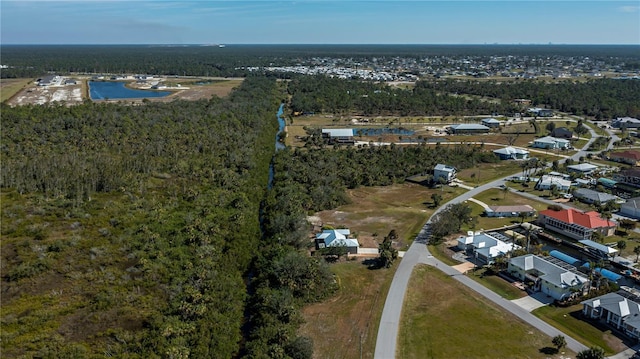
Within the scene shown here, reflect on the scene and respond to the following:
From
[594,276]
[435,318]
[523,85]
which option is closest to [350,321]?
[435,318]

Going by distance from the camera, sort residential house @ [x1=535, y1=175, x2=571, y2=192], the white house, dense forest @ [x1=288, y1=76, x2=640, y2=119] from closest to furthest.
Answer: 1. residential house @ [x1=535, y1=175, x2=571, y2=192]
2. the white house
3. dense forest @ [x1=288, y1=76, x2=640, y2=119]

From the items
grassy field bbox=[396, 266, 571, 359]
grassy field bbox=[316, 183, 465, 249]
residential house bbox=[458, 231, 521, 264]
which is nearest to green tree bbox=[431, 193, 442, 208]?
grassy field bbox=[316, 183, 465, 249]

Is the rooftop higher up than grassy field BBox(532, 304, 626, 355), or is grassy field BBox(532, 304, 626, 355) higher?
the rooftop

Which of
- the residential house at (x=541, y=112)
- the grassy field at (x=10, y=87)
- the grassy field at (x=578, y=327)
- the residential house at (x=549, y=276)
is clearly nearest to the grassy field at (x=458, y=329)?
the grassy field at (x=578, y=327)

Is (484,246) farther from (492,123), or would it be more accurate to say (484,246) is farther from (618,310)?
(492,123)

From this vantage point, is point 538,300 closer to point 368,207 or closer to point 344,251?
point 344,251

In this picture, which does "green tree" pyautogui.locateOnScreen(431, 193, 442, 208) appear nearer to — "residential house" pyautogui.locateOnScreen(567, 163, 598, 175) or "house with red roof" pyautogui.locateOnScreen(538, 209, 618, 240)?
"house with red roof" pyautogui.locateOnScreen(538, 209, 618, 240)

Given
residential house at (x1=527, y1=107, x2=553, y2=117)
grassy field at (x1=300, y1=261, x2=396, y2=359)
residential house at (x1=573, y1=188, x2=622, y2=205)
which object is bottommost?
grassy field at (x1=300, y1=261, x2=396, y2=359)

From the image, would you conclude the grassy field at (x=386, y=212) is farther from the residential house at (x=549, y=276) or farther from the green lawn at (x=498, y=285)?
the residential house at (x=549, y=276)
